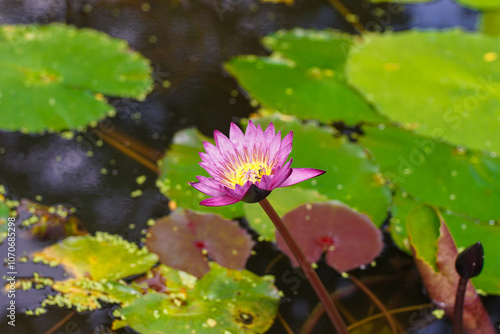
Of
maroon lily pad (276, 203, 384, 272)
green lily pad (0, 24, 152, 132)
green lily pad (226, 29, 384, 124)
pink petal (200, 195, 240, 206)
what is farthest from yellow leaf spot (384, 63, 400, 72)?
pink petal (200, 195, 240, 206)

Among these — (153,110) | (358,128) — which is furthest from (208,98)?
(358,128)

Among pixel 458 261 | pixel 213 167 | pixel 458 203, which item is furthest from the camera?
pixel 458 203

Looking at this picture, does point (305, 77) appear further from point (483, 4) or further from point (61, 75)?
point (483, 4)

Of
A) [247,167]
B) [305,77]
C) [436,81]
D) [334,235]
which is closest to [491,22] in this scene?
[436,81]

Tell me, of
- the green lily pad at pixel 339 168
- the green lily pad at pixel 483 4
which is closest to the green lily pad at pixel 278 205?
the green lily pad at pixel 339 168

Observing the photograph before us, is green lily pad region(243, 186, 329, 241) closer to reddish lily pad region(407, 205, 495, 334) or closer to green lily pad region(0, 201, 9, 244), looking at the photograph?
reddish lily pad region(407, 205, 495, 334)

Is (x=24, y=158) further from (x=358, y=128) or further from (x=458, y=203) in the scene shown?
(x=458, y=203)
